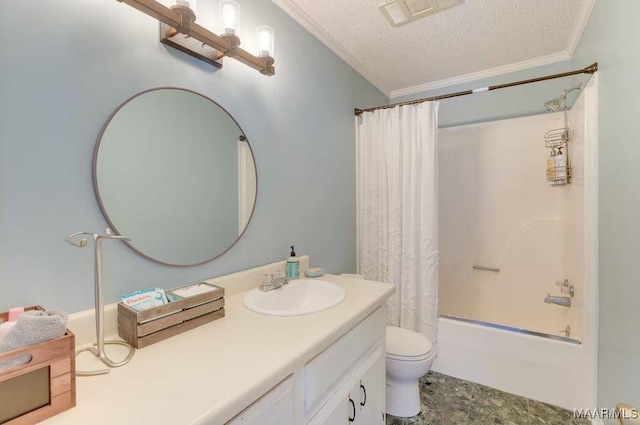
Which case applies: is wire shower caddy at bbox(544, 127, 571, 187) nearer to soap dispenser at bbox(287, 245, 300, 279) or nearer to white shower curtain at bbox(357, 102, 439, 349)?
white shower curtain at bbox(357, 102, 439, 349)

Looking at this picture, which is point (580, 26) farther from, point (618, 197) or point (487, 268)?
point (487, 268)

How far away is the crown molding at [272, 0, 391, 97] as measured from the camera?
65.5 inches

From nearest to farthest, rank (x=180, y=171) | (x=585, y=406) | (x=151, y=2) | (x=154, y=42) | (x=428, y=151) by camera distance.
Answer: (x=151, y=2)
(x=154, y=42)
(x=180, y=171)
(x=585, y=406)
(x=428, y=151)

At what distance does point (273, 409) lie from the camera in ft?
2.52

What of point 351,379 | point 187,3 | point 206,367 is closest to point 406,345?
point 351,379

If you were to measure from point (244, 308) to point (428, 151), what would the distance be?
5.41 ft

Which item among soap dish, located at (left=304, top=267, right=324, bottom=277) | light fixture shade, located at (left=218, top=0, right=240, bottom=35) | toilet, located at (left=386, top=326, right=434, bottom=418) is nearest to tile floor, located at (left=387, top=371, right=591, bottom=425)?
toilet, located at (left=386, top=326, right=434, bottom=418)

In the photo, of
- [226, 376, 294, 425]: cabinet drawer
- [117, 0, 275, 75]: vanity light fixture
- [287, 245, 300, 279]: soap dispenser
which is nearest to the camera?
[226, 376, 294, 425]: cabinet drawer

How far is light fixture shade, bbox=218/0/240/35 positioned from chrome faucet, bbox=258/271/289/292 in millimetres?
1065

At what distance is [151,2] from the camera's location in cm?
94

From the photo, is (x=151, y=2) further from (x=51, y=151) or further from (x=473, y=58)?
(x=473, y=58)

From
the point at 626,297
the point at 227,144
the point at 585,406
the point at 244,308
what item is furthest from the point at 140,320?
the point at 585,406

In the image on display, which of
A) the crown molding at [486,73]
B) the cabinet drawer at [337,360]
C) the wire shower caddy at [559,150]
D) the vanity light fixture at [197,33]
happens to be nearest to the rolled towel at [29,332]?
the cabinet drawer at [337,360]

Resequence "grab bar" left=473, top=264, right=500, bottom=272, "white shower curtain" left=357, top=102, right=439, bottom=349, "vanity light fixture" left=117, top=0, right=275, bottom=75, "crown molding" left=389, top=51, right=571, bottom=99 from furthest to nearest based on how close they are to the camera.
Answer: "grab bar" left=473, top=264, right=500, bottom=272, "crown molding" left=389, top=51, right=571, bottom=99, "white shower curtain" left=357, top=102, right=439, bottom=349, "vanity light fixture" left=117, top=0, right=275, bottom=75
